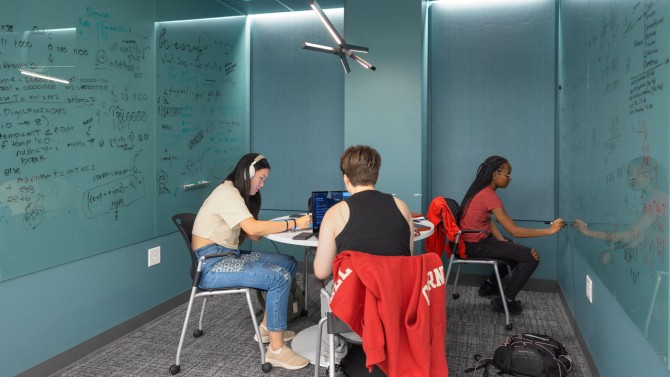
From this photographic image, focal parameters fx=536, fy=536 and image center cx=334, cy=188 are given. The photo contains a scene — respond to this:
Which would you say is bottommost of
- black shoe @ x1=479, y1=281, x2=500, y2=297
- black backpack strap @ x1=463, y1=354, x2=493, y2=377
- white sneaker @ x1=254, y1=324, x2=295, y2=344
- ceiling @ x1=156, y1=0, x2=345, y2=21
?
black backpack strap @ x1=463, y1=354, x2=493, y2=377

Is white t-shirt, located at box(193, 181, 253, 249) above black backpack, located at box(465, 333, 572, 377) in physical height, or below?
above

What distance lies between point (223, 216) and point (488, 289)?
8.41 feet

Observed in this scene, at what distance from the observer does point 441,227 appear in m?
3.97

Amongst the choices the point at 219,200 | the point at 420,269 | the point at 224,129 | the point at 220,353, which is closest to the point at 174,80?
the point at 224,129

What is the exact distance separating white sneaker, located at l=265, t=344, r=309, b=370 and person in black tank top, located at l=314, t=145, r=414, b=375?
33.7 inches

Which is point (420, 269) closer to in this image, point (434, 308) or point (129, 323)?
point (434, 308)

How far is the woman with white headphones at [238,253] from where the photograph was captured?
9.89 feet

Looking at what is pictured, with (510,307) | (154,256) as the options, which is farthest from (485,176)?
(154,256)

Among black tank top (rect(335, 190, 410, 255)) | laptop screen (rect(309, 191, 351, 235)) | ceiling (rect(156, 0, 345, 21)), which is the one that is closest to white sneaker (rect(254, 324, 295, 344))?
laptop screen (rect(309, 191, 351, 235))

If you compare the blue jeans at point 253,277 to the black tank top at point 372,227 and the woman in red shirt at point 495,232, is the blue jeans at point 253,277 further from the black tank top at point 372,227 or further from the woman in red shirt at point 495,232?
the woman in red shirt at point 495,232

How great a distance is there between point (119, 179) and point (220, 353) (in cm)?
133

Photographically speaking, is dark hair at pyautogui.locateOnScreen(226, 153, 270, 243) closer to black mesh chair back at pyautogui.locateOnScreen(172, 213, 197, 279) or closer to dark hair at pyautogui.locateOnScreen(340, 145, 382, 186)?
black mesh chair back at pyautogui.locateOnScreen(172, 213, 197, 279)

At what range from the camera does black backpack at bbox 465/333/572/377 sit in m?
2.90

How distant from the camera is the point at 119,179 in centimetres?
356
